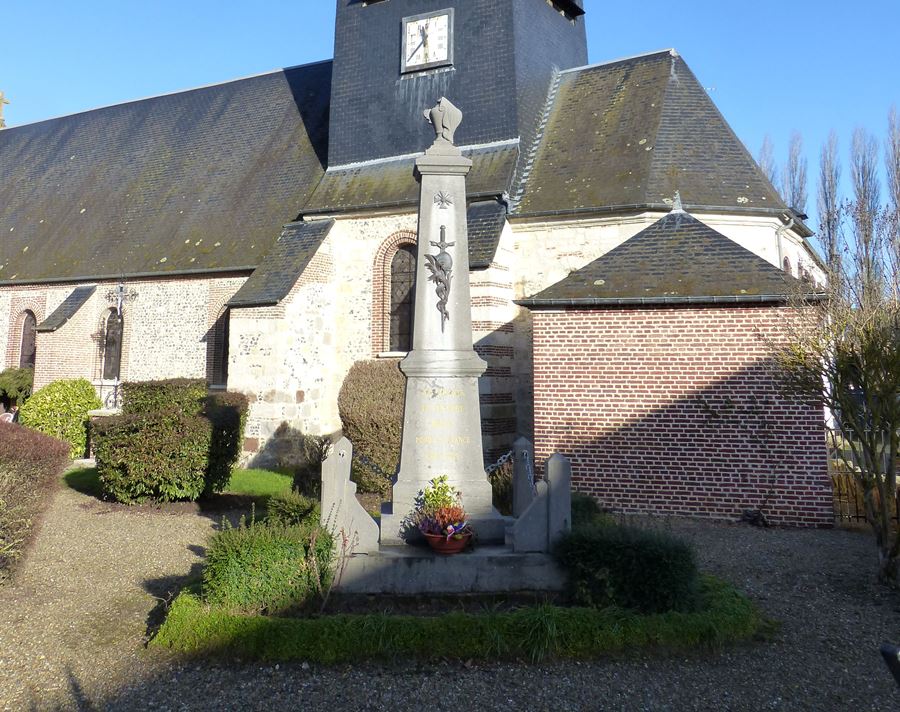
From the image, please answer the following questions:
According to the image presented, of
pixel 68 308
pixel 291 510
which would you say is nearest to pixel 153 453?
pixel 291 510

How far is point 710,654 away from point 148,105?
22.7 meters

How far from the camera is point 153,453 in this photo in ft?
29.2

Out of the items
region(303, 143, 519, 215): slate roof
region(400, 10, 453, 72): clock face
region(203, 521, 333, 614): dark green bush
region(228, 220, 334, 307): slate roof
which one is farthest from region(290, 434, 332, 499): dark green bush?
region(400, 10, 453, 72): clock face

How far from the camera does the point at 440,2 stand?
46.0 feet

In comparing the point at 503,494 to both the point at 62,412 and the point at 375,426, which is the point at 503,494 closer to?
the point at 375,426

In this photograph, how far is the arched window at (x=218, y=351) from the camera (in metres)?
14.5

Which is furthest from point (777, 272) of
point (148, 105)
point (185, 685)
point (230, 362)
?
point (148, 105)

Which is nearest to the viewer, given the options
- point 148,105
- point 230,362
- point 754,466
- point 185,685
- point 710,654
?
point 185,685

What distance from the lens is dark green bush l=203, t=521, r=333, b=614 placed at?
15.5ft

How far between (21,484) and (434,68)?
1151 centimetres

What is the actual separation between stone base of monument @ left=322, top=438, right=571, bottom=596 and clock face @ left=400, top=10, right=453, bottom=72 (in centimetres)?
1118

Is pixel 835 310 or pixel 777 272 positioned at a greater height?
pixel 777 272

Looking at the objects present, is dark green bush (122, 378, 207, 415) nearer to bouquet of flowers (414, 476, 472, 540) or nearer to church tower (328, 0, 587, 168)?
bouquet of flowers (414, 476, 472, 540)

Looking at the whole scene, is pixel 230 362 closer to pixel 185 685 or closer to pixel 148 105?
pixel 185 685
